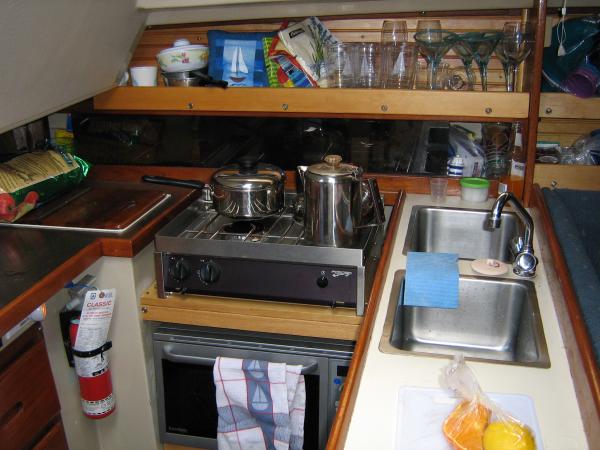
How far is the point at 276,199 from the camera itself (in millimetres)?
1599

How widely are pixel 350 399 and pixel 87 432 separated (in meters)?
1.02

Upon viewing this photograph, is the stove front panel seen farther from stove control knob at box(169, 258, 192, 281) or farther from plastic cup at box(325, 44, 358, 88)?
plastic cup at box(325, 44, 358, 88)

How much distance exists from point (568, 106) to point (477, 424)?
47.9 inches

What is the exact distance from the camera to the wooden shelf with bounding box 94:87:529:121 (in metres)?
1.71

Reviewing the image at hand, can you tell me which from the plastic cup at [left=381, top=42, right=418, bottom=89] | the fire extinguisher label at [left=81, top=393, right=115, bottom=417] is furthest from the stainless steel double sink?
the fire extinguisher label at [left=81, top=393, right=115, bottom=417]

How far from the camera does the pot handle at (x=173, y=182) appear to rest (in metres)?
1.89

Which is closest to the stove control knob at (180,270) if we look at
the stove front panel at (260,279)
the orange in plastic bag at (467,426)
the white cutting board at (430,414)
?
the stove front panel at (260,279)

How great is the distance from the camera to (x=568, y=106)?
5.66 ft

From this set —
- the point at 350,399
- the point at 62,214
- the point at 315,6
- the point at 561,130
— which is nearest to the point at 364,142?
the point at 315,6

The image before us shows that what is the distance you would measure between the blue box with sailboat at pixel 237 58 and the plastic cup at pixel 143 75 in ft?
0.63

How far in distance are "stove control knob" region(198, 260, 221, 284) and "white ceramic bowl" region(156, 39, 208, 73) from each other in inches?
28.8

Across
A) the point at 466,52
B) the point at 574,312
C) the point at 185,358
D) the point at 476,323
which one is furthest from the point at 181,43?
the point at 574,312

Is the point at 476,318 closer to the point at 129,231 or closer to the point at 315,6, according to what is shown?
the point at 129,231

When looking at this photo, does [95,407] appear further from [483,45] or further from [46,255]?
[483,45]
